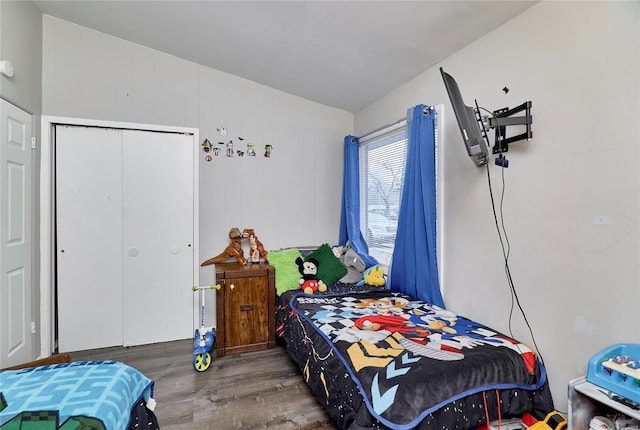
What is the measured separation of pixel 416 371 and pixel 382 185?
2048mm

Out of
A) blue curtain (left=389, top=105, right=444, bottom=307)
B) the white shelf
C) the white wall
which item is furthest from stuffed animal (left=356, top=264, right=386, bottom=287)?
the white shelf

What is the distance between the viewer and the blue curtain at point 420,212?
2.23m

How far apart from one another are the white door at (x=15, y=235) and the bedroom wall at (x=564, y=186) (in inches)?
125

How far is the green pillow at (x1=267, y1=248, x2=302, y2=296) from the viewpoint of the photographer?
2.79m

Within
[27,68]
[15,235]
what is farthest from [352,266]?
[27,68]

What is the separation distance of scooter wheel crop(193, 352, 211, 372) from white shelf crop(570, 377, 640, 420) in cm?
229

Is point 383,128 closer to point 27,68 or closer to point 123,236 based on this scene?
point 123,236

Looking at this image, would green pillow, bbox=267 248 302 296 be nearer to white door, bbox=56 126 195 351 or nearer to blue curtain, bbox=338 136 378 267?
blue curtain, bbox=338 136 378 267

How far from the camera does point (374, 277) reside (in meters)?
2.82

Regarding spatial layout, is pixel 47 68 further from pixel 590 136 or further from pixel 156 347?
pixel 590 136

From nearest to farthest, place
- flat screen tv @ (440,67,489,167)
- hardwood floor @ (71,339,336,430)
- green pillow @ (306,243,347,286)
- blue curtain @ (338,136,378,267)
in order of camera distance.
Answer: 1. flat screen tv @ (440,67,489,167)
2. hardwood floor @ (71,339,336,430)
3. green pillow @ (306,243,347,286)
4. blue curtain @ (338,136,378,267)

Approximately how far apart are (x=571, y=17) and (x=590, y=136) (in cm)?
60

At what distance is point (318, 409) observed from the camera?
1826mm

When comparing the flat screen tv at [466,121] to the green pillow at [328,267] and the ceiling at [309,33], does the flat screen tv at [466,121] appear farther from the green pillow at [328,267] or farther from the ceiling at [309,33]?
the green pillow at [328,267]
